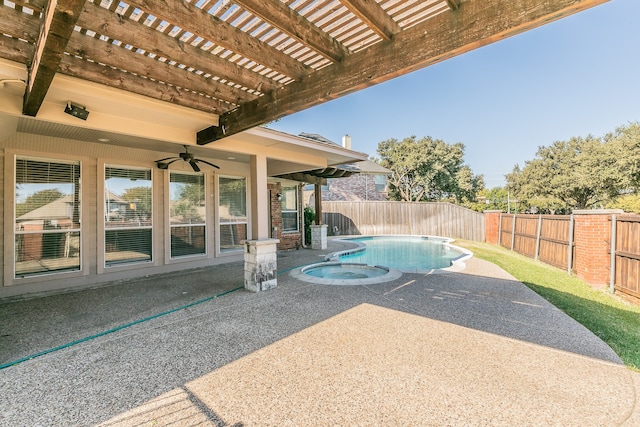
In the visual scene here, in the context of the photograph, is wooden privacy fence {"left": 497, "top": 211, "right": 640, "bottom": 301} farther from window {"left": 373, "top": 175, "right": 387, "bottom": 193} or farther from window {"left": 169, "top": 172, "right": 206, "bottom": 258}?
window {"left": 373, "top": 175, "right": 387, "bottom": 193}

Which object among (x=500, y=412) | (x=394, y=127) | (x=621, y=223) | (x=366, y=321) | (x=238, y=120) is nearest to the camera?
(x=500, y=412)

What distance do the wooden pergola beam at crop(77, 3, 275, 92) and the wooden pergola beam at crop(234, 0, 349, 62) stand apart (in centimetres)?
110

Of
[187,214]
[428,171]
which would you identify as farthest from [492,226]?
[187,214]

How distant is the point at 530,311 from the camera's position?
4301mm

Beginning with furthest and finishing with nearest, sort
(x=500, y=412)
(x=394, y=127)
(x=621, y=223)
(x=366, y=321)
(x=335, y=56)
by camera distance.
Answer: (x=394, y=127) < (x=621, y=223) < (x=366, y=321) < (x=335, y=56) < (x=500, y=412)

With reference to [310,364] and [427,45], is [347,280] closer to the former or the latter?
[310,364]

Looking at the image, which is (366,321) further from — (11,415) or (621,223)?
(621,223)

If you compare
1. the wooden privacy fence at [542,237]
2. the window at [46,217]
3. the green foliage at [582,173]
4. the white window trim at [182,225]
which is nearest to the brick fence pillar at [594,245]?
the wooden privacy fence at [542,237]

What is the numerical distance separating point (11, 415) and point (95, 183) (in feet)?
17.1

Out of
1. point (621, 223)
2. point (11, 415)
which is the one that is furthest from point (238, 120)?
point (621, 223)

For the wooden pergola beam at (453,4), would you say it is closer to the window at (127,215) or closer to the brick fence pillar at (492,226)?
the window at (127,215)

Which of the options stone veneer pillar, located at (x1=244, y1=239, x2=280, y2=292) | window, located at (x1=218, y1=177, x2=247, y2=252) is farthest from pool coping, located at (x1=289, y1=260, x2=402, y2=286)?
window, located at (x1=218, y1=177, x2=247, y2=252)

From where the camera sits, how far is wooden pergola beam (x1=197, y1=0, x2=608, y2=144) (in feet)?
6.10

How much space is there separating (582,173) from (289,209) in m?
21.7
